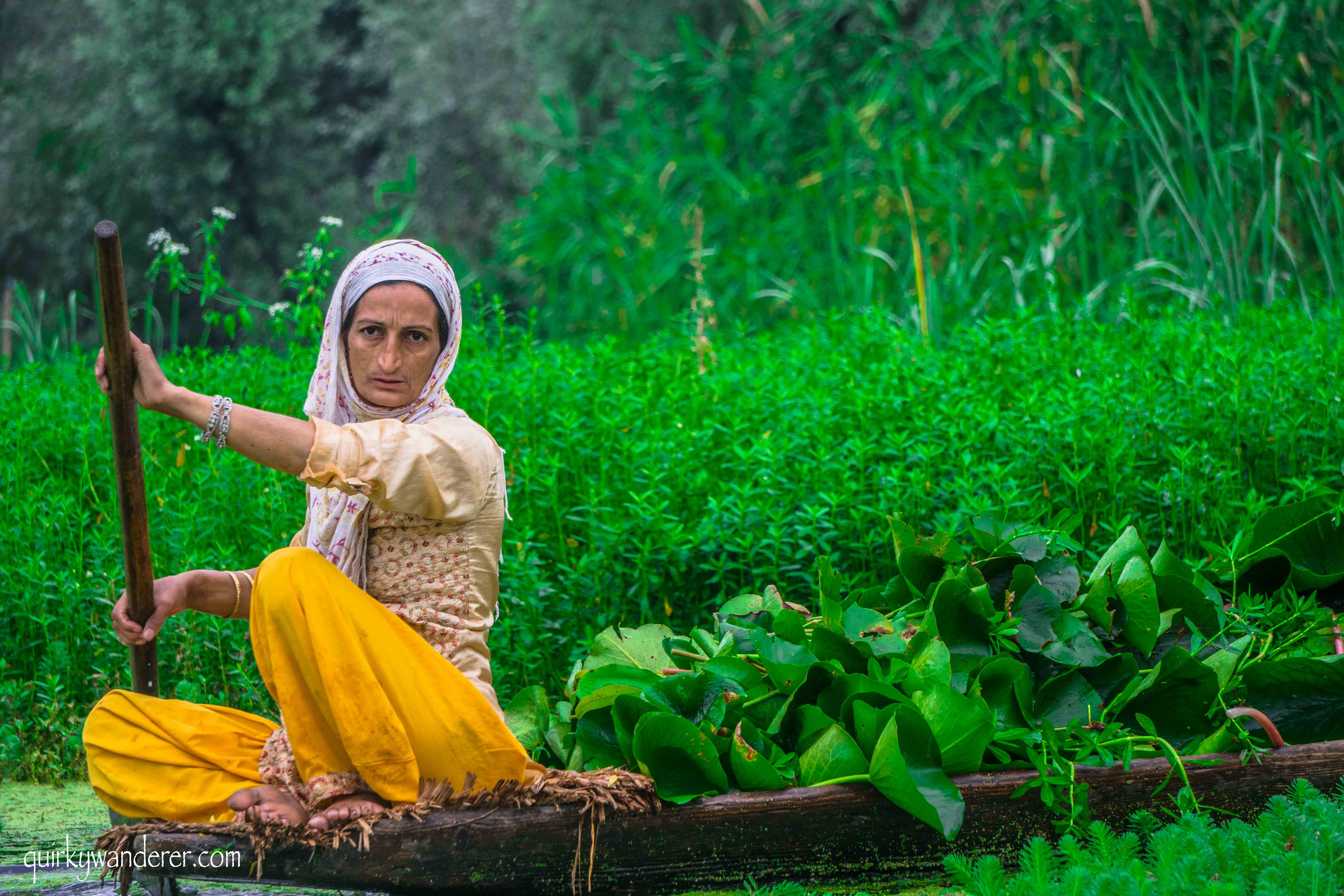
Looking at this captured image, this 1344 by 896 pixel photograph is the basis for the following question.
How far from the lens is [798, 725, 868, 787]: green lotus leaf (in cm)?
221

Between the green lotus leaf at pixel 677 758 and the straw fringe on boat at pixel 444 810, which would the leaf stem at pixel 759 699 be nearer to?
the green lotus leaf at pixel 677 758

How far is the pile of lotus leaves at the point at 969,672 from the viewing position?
86.8 inches

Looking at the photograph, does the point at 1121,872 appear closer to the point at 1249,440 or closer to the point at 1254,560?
the point at 1254,560

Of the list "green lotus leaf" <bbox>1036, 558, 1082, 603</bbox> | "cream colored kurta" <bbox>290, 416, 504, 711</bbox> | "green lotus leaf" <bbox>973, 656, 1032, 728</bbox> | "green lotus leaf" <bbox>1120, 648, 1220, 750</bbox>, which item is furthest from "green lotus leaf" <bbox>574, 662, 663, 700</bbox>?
"green lotus leaf" <bbox>1120, 648, 1220, 750</bbox>

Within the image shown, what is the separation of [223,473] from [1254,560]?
10.0ft

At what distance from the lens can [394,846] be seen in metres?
2.06

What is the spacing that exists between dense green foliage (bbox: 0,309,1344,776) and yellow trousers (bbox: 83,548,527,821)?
1.04m

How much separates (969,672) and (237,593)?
1560 millimetres

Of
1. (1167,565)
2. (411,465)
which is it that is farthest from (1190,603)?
(411,465)

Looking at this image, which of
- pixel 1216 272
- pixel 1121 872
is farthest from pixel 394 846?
pixel 1216 272

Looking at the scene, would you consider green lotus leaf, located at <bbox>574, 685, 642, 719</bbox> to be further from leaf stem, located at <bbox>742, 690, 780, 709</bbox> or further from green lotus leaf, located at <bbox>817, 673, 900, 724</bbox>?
green lotus leaf, located at <bbox>817, 673, 900, 724</bbox>

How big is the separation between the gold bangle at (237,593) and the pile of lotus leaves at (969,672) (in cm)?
70

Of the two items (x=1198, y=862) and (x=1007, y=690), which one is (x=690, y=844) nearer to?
(x=1007, y=690)

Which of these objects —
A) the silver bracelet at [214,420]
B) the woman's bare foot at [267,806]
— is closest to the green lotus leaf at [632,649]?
the woman's bare foot at [267,806]
